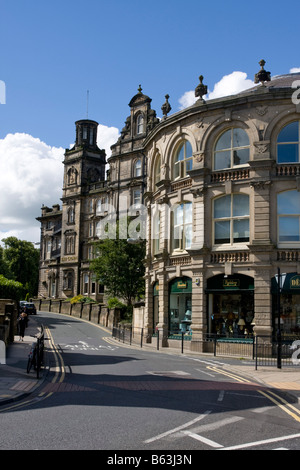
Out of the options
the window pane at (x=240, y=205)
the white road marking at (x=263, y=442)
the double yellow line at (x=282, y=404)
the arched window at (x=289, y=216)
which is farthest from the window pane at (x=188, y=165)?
the white road marking at (x=263, y=442)

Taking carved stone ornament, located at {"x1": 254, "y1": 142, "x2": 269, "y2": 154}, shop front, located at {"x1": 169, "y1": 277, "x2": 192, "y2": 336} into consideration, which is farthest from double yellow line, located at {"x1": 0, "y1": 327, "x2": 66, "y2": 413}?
carved stone ornament, located at {"x1": 254, "y1": 142, "x2": 269, "y2": 154}

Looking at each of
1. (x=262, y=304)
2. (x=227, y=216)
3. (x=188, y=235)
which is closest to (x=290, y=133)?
(x=227, y=216)

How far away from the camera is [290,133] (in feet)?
84.8

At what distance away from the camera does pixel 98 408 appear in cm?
1050

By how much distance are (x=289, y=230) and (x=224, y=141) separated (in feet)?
20.3

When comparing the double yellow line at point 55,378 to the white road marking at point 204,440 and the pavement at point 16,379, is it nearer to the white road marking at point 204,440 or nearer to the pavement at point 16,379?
the pavement at point 16,379

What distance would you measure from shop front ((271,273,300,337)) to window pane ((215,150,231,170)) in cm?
687

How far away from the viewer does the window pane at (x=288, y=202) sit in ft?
83.1

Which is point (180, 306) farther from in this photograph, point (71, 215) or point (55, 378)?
point (71, 215)

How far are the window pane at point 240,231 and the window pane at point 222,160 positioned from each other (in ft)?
10.6

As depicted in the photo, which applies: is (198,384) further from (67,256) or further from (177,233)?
(67,256)

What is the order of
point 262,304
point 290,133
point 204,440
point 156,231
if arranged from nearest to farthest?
point 204,440 < point 262,304 < point 290,133 < point 156,231

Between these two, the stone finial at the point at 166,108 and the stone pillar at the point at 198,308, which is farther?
the stone finial at the point at 166,108
